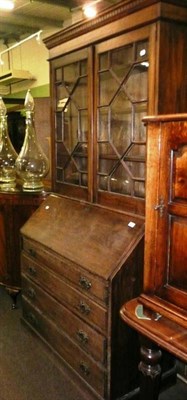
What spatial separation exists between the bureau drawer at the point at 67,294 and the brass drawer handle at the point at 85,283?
0.05 metres

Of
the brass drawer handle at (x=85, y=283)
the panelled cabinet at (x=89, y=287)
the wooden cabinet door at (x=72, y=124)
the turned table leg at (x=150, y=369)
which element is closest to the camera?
the turned table leg at (x=150, y=369)

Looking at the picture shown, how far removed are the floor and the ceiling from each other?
9.08ft

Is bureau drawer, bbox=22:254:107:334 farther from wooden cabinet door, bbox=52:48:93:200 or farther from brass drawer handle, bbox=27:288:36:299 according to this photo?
wooden cabinet door, bbox=52:48:93:200

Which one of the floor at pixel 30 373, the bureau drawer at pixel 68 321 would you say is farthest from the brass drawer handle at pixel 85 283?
the floor at pixel 30 373

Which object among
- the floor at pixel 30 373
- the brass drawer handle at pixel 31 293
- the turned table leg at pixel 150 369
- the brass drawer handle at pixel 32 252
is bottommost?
the floor at pixel 30 373

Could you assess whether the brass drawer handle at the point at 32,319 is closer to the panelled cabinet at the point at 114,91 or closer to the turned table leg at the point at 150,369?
the panelled cabinet at the point at 114,91

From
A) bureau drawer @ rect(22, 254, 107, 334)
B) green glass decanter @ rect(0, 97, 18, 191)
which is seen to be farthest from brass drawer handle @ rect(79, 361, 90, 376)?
green glass decanter @ rect(0, 97, 18, 191)

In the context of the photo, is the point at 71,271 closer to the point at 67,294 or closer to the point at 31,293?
the point at 67,294

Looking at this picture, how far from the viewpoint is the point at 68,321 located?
1991mm

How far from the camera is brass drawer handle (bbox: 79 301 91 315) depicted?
5.88ft

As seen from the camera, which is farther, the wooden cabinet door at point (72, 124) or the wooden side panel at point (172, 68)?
the wooden cabinet door at point (72, 124)

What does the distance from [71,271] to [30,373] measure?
75 centimetres

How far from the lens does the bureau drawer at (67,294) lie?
5.64ft

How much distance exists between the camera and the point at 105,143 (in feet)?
6.49
